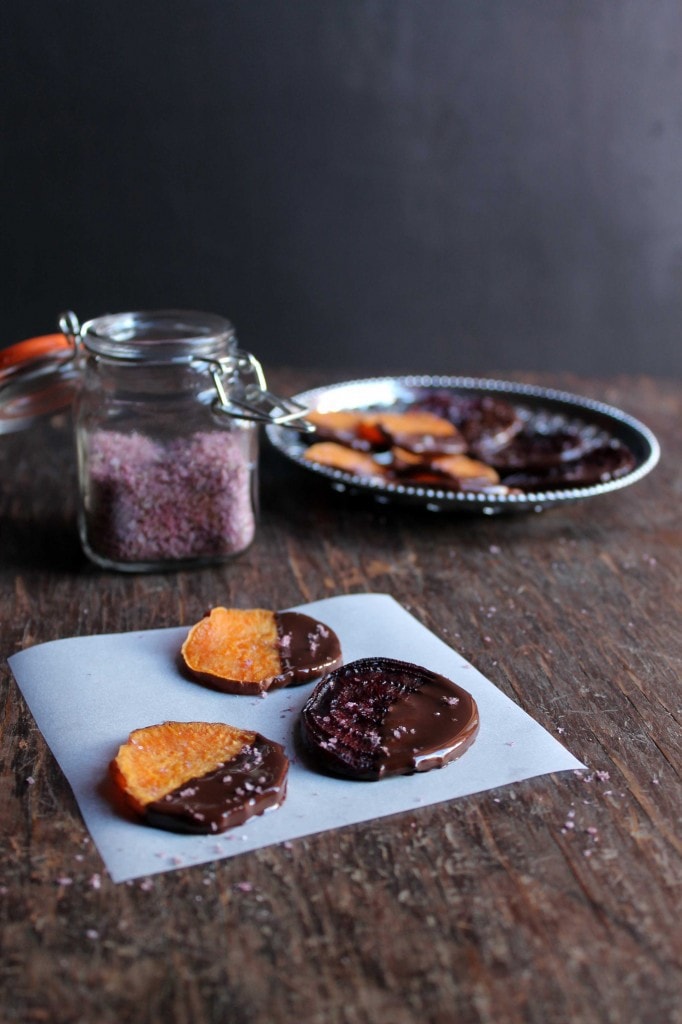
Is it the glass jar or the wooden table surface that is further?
the glass jar

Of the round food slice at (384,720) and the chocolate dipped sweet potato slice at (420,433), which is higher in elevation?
the round food slice at (384,720)

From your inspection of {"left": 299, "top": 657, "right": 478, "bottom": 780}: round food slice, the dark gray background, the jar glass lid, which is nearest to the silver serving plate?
the jar glass lid

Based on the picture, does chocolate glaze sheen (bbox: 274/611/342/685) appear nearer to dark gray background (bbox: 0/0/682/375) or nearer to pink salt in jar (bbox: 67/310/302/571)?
pink salt in jar (bbox: 67/310/302/571)

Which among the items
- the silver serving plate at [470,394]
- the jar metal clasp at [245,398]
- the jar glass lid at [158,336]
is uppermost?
the jar glass lid at [158,336]

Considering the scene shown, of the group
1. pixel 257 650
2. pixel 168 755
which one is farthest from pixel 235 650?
pixel 168 755

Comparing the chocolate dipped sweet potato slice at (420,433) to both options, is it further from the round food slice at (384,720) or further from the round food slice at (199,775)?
the round food slice at (199,775)

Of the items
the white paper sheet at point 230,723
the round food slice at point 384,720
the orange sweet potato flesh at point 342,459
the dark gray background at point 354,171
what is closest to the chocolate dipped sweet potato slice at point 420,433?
the orange sweet potato flesh at point 342,459
